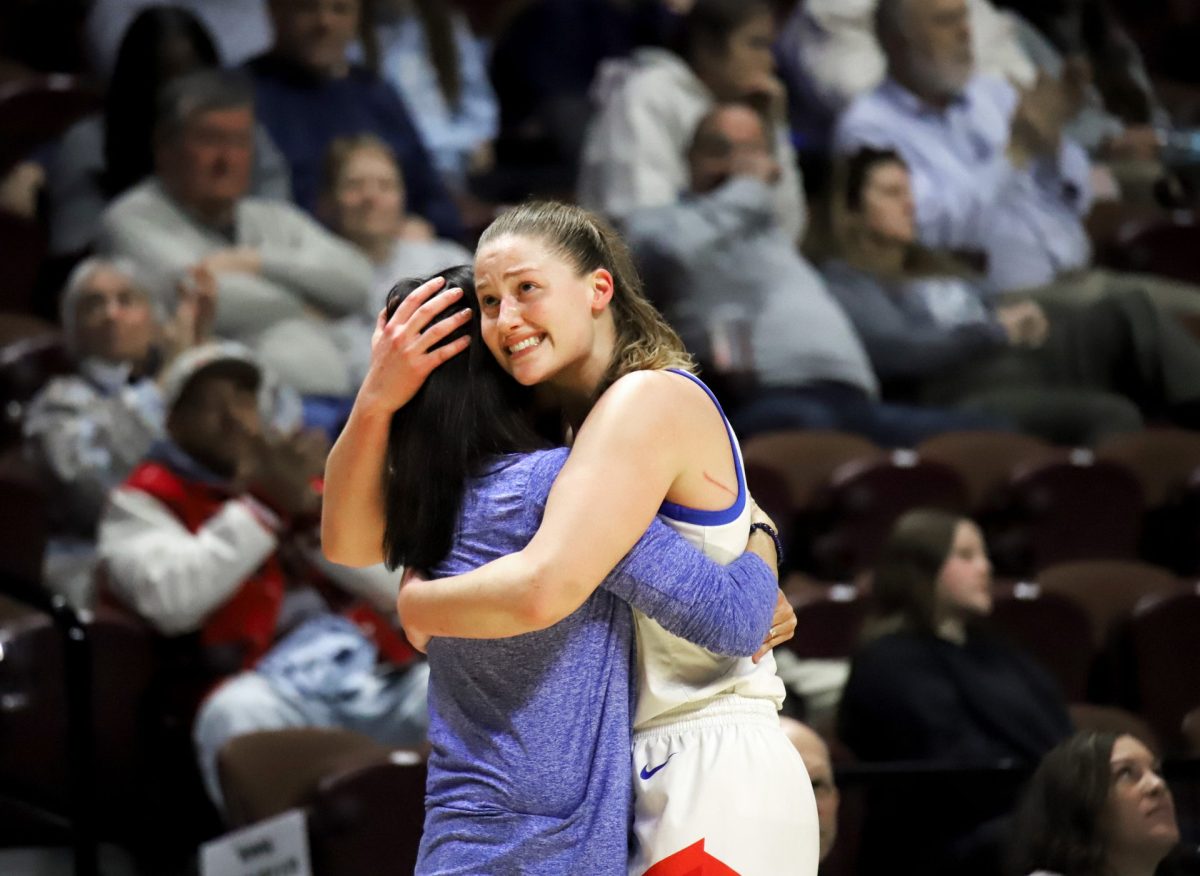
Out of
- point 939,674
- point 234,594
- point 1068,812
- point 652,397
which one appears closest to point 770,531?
point 652,397

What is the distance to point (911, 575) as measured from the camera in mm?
3365

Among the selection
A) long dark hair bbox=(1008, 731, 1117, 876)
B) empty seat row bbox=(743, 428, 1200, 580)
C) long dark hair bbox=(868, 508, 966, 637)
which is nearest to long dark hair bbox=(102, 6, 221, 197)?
empty seat row bbox=(743, 428, 1200, 580)

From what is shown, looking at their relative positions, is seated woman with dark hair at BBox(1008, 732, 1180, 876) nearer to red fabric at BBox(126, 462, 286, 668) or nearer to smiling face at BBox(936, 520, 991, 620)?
smiling face at BBox(936, 520, 991, 620)

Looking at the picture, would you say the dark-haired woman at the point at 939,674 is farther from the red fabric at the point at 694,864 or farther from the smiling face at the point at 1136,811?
the red fabric at the point at 694,864

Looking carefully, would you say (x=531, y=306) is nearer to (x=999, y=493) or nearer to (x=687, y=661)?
(x=687, y=661)

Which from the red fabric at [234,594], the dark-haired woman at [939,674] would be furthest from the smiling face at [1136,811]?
the red fabric at [234,594]

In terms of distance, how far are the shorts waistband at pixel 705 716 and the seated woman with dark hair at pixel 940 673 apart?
1.42m

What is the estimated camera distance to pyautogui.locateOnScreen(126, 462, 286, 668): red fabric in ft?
10.9

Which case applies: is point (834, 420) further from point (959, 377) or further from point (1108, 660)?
point (1108, 660)

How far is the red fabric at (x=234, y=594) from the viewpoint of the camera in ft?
10.9

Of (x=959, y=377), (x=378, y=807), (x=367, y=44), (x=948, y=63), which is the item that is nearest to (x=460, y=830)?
(x=378, y=807)

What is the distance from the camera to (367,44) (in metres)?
5.13

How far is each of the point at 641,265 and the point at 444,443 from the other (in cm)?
250

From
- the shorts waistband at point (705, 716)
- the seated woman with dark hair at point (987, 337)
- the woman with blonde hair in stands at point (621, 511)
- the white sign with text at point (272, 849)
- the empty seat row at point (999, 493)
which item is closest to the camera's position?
the woman with blonde hair in stands at point (621, 511)
